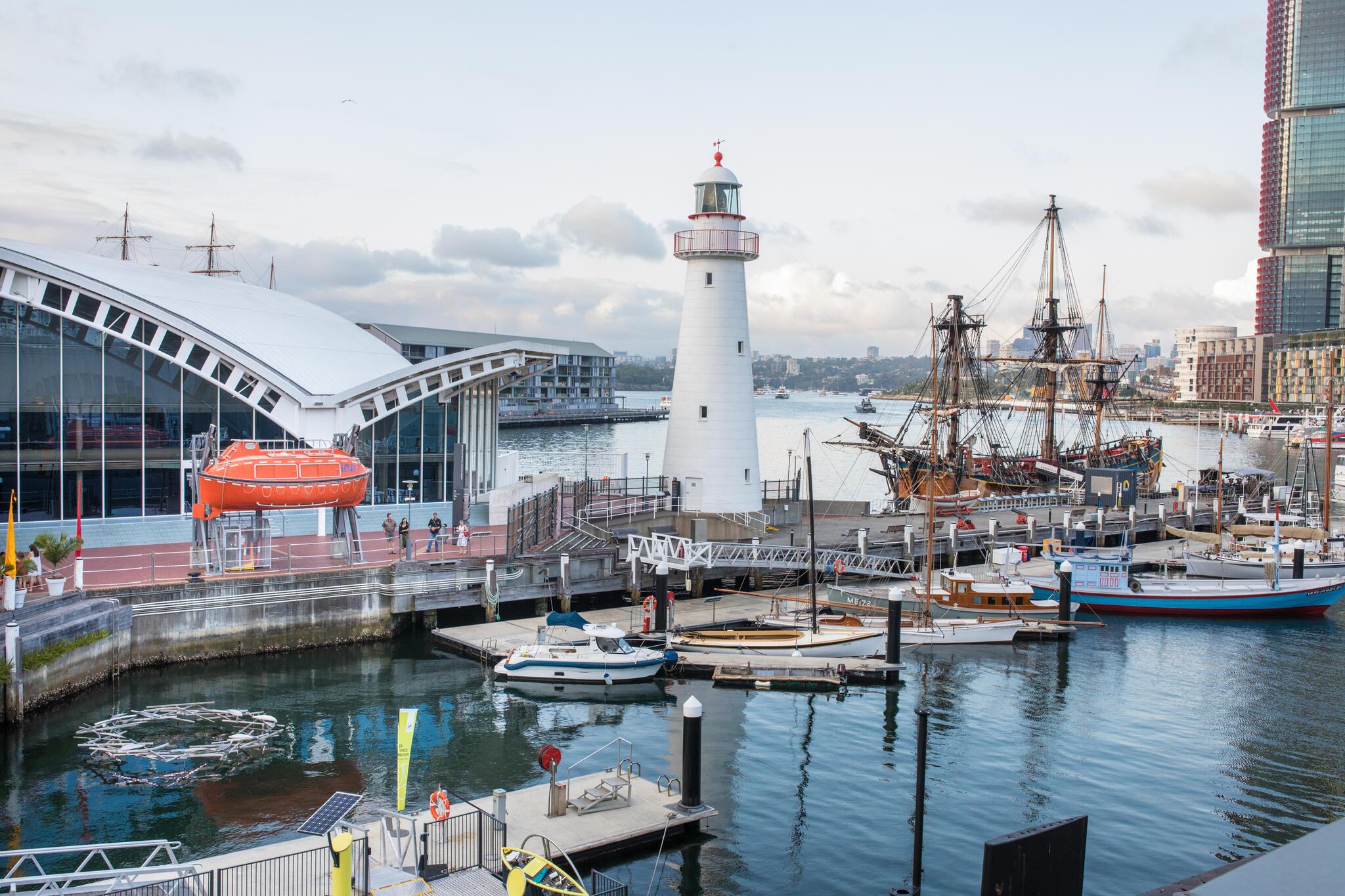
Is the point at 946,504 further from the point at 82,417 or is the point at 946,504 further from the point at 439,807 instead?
the point at 439,807

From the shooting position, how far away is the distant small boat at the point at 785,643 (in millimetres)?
31484

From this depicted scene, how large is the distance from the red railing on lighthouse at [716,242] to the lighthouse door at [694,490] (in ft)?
28.4

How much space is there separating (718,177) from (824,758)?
2407 cm

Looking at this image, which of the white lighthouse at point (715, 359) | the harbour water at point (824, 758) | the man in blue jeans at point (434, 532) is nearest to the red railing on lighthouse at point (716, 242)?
the white lighthouse at point (715, 359)

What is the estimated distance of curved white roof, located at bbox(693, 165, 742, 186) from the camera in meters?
40.9

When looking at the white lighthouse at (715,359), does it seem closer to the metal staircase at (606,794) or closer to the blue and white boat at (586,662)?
the blue and white boat at (586,662)

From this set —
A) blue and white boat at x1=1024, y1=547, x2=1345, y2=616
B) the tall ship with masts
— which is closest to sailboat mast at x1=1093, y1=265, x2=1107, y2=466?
the tall ship with masts

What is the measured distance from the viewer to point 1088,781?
75.3ft

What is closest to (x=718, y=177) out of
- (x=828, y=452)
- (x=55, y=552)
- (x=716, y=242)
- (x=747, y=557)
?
(x=716, y=242)

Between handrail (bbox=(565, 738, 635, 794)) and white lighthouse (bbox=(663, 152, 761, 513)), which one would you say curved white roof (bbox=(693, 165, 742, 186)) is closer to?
white lighthouse (bbox=(663, 152, 761, 513))

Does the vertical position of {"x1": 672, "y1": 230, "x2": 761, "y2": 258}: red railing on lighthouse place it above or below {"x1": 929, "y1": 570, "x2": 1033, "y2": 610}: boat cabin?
above

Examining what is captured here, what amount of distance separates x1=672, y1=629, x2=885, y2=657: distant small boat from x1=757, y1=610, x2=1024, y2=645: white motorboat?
3.87 ft

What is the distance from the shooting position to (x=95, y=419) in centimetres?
3469

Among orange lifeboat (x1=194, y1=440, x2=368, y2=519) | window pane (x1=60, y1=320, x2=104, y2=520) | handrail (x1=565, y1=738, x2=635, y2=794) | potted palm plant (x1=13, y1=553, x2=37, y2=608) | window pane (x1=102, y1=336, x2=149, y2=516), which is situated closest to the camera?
handrail (x1=565, y1=738, x2=635, y2=794)
